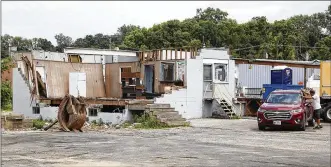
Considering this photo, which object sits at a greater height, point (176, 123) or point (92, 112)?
point (92, 112)

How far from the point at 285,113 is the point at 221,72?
1048cm

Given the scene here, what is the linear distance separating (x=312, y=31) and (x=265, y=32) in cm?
835

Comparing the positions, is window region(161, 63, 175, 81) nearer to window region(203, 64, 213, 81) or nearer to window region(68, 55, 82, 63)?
window region(203, 64, 213, 81)

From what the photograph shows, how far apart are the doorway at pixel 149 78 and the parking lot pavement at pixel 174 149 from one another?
34.6ft

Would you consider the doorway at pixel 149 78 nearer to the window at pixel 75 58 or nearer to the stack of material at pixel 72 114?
the window at pixel 75 58

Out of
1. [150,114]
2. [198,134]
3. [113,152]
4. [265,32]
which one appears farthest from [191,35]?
[113,152]

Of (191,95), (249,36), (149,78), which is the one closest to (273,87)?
(191,95)

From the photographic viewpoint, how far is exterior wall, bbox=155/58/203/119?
91.0 feet

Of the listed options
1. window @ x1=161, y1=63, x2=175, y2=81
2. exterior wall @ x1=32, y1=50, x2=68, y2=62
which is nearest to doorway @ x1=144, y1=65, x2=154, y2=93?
window @ x1=161, y1=63, x2=175, y2=81

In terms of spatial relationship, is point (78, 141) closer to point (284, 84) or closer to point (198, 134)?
point (198, 134)

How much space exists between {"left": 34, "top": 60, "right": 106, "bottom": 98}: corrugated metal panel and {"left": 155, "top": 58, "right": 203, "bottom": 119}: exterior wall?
6833mm

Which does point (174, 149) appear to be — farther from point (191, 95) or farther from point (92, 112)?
point (191, 95)

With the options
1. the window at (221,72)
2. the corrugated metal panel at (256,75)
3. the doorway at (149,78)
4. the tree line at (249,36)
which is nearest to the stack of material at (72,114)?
the doorway at (149,78)

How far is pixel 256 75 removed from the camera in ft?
123
